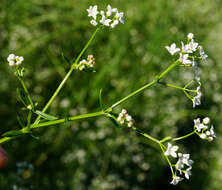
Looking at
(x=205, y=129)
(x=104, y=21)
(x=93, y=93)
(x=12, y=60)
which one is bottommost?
(x=205, y=129)

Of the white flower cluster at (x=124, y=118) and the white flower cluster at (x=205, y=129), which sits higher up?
the white flower cluster at (x=124, y=118)

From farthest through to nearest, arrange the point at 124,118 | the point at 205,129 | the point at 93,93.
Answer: the point at 93,93
the point at 205,129
the point at 124,118

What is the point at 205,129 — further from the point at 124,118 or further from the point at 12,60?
the point at 12,60

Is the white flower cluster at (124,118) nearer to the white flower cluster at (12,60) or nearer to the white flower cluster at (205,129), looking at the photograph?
the white flower cluster at (205,129)

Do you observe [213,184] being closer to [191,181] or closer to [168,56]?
[191,181]

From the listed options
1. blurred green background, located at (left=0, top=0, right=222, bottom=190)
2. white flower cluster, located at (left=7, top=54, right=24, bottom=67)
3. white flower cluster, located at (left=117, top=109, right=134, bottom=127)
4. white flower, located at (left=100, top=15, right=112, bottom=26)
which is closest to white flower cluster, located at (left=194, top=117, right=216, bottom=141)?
white flower cluster, located at (left=117, top=109, right=134, bottom=127)

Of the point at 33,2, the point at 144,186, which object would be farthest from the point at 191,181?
the point at 33,2

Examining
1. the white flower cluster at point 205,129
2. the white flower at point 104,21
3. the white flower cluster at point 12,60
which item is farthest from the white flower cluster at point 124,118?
the white flower cluster at point 12,60

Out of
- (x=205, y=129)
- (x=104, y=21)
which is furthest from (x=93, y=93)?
(x=205, y=129)

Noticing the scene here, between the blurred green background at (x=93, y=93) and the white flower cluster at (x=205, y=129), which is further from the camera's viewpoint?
the blurred green background at (x=93, y=93)
